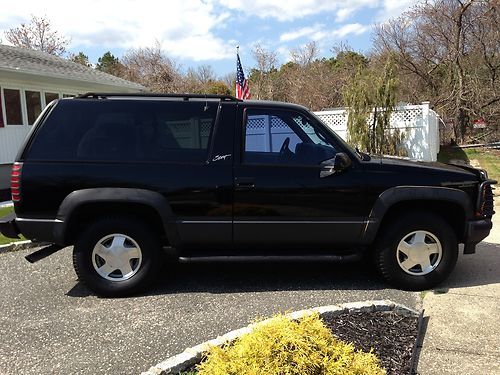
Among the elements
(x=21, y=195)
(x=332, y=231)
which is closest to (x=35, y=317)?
(x=21, y=195)

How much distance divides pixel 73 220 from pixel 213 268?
5.86 ft

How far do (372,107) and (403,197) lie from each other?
9.44 m

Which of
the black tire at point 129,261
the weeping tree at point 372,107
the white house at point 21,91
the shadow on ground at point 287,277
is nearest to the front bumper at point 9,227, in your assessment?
the black tire at point 129,261

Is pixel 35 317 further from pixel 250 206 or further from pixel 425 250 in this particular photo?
pixel 425 250

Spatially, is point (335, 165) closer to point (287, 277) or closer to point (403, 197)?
point (403, 197)

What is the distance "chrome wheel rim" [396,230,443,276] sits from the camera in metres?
4.58

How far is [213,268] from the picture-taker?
5.47 metres

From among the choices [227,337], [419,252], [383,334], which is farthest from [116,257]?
[419,252]

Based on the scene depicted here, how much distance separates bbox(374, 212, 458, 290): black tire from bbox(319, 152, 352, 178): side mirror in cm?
80

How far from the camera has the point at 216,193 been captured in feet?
14.4

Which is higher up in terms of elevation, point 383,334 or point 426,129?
point 426,129

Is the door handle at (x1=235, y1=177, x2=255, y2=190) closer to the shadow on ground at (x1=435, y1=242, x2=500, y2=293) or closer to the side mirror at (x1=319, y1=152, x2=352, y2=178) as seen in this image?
the side mirror at (x1=319, y1=152, x2=352, y2=178)

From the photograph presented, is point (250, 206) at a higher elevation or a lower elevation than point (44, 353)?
higher

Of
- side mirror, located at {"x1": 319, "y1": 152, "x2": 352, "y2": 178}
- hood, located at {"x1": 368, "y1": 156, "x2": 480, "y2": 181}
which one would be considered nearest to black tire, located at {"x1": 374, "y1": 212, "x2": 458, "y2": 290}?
hood, located at {"x1": 368, "y1": 156, "x2": 480, "y2": 181}
